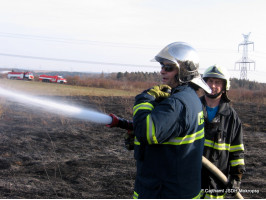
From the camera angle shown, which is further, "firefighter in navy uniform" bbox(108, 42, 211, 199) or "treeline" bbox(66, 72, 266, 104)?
"treeline" bbox(66, 72, 266, 104)

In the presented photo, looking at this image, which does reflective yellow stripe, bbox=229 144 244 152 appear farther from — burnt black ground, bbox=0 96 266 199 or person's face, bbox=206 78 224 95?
burnt black ground, bbox=0 96 266 199

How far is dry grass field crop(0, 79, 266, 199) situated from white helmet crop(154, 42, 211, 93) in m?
2.63

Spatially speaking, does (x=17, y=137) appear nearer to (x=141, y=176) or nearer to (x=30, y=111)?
(x=30, y=111)

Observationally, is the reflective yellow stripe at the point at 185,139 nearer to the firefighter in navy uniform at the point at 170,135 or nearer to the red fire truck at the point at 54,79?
the firefighter in navy uniform at the point at 170,135

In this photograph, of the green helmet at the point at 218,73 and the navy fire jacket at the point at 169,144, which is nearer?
the navy fire jacket at the point at 169,144

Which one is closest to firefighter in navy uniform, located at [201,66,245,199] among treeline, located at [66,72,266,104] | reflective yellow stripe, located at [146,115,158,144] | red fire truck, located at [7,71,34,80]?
reflective yellow stripe, located at [146,115,158,144]

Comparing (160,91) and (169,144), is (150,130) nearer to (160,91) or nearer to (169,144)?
(169,144)

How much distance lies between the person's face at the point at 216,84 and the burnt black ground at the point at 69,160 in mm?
1986

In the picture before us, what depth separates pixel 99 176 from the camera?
17.1 ft

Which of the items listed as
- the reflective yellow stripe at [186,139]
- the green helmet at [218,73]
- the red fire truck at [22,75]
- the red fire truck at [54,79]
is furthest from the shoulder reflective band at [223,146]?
the red fire truck at [22,75]

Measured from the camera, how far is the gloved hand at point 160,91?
201 centimetres

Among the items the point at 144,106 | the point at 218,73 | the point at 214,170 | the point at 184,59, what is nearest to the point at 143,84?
the point at 218,73

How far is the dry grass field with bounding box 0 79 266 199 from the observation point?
180 inches

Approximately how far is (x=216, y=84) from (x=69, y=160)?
3.76 m
